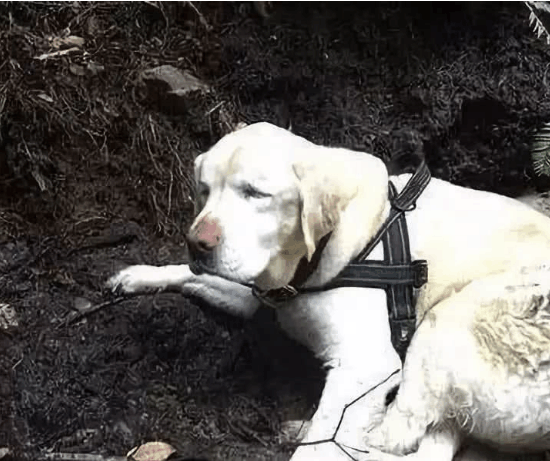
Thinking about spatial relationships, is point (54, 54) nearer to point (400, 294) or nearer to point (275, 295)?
point (275, 295)

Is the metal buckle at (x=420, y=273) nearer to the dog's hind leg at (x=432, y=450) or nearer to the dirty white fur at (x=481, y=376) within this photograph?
the dirty white fur at (x=481, y=376)

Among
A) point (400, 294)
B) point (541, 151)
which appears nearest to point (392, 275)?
point (400, 294)

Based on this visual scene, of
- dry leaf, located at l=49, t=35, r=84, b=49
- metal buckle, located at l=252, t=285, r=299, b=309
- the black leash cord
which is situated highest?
dry leaf, located at l=49, t=35, r=84, b=49

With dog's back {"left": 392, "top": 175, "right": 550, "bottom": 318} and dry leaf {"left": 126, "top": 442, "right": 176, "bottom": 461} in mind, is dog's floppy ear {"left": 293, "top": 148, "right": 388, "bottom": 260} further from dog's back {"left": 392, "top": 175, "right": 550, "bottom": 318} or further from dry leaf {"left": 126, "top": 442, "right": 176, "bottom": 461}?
dry leaf {"left": 126, "top": 442, "right": 176, "bottom": 461}

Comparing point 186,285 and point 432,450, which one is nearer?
point 432,450

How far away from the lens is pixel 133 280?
1332 mm

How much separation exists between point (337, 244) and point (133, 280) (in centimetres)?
26

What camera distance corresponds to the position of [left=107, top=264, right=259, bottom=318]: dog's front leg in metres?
1.29

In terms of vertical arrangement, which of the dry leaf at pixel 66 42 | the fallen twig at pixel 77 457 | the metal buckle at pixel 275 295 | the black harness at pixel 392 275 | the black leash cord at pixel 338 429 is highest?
the dry leaf at pixel 66 42

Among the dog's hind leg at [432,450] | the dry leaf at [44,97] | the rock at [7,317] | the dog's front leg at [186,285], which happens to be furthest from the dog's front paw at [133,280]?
the dog's hind leg at [432,450]

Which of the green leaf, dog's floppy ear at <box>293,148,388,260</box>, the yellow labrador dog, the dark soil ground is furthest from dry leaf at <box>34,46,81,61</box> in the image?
the green leaf

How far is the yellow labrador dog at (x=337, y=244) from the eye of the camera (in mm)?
1204

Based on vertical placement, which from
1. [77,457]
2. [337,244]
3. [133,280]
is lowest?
[77,457]

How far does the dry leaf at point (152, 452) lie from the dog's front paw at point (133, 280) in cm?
19
